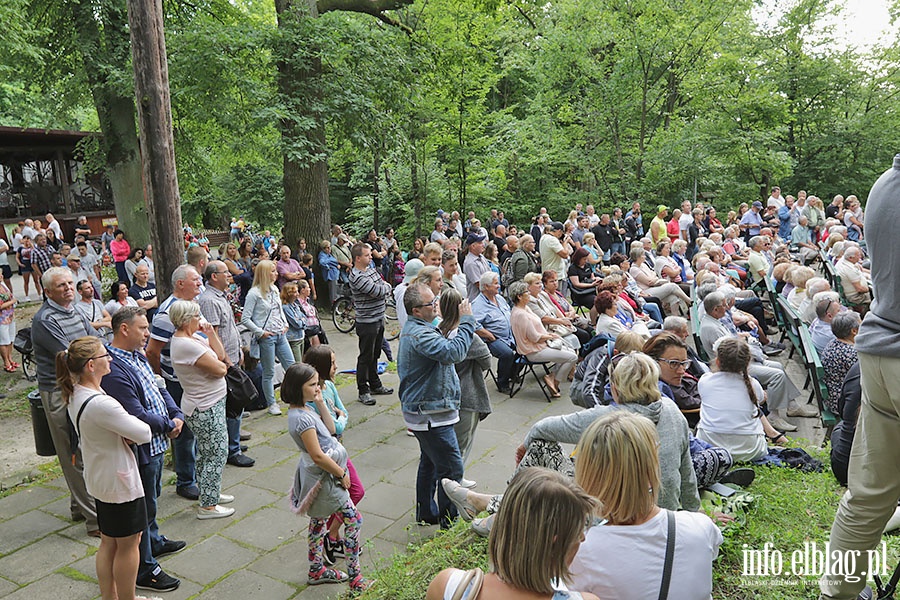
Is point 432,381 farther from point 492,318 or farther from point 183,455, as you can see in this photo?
point 492,318

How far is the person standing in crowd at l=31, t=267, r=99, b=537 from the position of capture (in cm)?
448

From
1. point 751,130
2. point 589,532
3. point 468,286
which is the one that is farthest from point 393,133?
point 751,130

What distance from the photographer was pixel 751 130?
2102cm

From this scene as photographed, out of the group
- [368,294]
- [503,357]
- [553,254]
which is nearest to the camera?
[368,294]

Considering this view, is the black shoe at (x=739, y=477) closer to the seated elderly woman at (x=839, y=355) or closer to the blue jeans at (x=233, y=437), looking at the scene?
the seated elderly woman at (x=839, y=355)

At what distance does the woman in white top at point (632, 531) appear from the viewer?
7.00 feet

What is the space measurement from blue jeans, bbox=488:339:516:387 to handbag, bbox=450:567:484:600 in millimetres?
5566

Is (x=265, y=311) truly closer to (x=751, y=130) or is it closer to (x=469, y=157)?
(x=469, y=157)

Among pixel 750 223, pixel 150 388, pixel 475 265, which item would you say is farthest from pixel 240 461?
pixel 750 223

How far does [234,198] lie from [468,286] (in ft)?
58.2

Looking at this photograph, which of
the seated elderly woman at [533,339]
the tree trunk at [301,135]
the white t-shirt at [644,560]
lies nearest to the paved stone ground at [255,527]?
the seated elderly woman at [533,339]

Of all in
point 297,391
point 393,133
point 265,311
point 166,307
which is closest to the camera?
point 297,391

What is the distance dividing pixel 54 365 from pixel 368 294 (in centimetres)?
319

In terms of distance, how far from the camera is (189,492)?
495 centimetres
